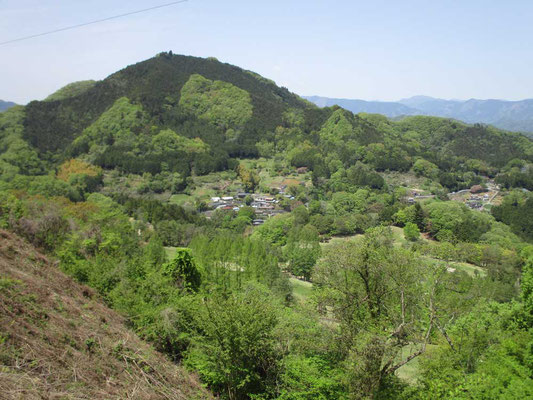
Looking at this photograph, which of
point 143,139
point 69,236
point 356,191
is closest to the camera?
point 69,236

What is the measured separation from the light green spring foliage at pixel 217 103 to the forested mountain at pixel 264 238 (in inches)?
26.6

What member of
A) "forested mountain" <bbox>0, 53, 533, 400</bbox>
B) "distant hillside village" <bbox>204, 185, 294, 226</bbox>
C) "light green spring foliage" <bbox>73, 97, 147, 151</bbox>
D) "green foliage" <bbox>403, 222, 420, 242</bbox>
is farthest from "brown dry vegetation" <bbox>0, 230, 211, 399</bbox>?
"light green spring foliage" <bbox>73, 97, 147, 151</bbox>

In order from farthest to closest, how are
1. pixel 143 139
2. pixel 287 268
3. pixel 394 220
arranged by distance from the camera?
pixel 143 139 → pixel 394 220 → pixel 287 268

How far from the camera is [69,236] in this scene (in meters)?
22.8

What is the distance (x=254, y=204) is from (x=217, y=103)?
57055 mm

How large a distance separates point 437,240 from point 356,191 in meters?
25.3

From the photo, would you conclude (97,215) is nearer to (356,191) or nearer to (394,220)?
(394,220)

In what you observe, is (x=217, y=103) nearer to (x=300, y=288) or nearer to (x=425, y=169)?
(x=425, y=169)

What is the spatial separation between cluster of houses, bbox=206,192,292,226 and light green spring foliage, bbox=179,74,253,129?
140ft

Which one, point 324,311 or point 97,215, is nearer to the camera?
point 324,311

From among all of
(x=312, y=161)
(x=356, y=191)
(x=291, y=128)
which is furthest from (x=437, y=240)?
(x=291, y=128)

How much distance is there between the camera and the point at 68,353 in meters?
9.34

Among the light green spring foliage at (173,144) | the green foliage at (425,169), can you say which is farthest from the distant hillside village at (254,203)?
the green foliage at (425,169)

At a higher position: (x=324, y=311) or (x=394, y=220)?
(x=324, y=311)
